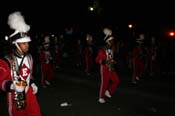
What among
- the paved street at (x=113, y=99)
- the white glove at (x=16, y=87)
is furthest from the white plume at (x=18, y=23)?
the paved street at (x=113, y=99)

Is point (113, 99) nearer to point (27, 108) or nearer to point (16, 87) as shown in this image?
point (27, 108)

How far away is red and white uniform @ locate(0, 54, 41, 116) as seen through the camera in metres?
5.54

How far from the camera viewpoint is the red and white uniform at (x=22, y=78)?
5.54 meters

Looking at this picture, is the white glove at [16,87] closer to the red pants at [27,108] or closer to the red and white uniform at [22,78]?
the red and white uniform at [22,78]

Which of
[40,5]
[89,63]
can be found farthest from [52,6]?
[89,63]

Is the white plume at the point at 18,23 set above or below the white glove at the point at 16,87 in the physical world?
above

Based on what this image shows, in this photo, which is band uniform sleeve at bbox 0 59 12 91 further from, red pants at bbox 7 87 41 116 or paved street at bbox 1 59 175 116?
paved street at bbox 1 59 175 116

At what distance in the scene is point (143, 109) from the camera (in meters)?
9.35

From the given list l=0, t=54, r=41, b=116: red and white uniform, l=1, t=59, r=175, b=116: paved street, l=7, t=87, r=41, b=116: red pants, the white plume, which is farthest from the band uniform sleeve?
l=1, t=59, r=175, b=116: paved street

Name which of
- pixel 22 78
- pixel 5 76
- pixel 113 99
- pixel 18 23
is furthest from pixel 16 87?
pixel 113 99

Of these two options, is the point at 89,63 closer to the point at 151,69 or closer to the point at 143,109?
the point at 151,69

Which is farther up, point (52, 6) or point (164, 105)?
point (52, 6)

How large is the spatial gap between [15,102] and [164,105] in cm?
543

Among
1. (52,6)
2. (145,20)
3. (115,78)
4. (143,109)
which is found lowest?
(143,109)
